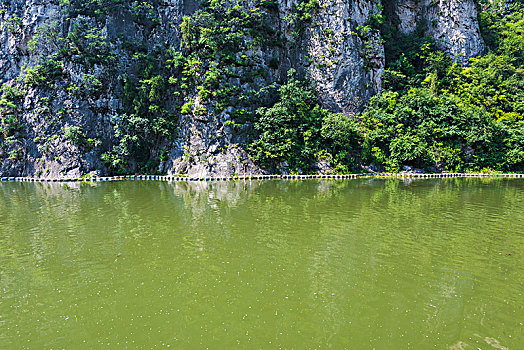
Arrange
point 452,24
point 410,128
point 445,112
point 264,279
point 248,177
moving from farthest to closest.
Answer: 1. point 452,24
2. point 445,112
3. point 410,128
4. point 248,177
5. point 264,279

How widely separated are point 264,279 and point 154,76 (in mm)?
30117

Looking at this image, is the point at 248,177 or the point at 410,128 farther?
the point at 410,128

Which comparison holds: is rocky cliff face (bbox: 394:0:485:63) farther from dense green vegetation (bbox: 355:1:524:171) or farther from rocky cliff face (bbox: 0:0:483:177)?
rocky cliff face (bbox: 0:0:483:177)

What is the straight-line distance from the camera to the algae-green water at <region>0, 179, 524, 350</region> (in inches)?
195

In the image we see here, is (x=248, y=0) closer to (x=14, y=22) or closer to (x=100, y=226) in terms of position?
(x=14, y=22)

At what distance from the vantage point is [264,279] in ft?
22.7

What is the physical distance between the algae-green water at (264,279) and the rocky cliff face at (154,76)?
16.6 meters

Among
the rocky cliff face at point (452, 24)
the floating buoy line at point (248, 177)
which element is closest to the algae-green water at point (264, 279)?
the floating buoy line at point (248, 177)

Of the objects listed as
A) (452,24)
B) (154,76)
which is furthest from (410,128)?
(154,76)

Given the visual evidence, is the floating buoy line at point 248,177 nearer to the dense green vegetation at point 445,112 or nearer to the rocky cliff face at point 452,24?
the dense green vegetation at point 445,112

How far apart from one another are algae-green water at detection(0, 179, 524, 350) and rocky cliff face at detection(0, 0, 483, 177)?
16.6 meters

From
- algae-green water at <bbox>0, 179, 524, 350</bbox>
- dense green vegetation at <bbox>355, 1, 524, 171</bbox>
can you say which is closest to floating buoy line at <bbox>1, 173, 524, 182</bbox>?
dense green vegetation at <bbox>355, 1, 524, 171</bbox>

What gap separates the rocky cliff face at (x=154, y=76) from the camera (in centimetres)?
2916

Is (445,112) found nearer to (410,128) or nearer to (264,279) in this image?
(410,128)
